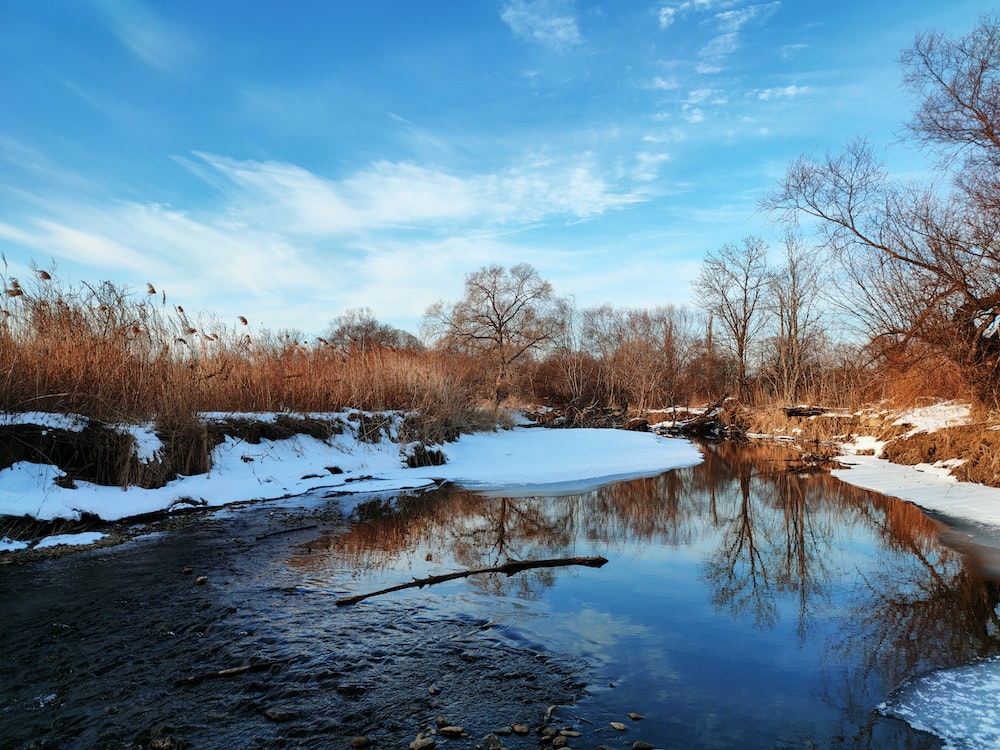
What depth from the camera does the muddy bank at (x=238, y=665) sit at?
117 inches

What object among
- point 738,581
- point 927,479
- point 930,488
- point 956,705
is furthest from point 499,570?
point 927,479

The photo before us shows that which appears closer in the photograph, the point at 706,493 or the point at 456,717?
the point at 456,717

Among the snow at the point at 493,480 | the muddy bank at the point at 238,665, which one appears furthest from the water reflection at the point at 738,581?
the muddy bank at the point at 238,665

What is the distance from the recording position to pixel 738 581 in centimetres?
582

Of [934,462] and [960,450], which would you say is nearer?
[960,450]

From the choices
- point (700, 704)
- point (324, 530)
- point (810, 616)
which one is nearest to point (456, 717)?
point (700, 704)

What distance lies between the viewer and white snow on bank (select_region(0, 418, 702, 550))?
23.4 ft

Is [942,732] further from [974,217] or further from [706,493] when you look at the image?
[974,217]

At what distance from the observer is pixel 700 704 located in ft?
10.9

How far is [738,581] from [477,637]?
3041 millimetres

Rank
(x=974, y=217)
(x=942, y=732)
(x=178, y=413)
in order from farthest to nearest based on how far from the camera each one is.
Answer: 1. (x=974, y=217)
2. (x=178, y=413)
3. (x=942, y=732)

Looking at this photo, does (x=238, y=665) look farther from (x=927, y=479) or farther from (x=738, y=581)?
(x=927, y=479)

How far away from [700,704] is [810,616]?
204 centimetres

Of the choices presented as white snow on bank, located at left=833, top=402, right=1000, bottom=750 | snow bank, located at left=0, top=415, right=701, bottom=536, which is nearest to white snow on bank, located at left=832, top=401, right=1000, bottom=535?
white snow on bank, located at left=833, top=402, right=1000, bottom=750
